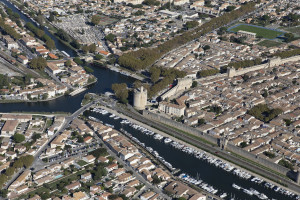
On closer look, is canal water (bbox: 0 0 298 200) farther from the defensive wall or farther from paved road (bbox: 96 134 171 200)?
the defensive wall

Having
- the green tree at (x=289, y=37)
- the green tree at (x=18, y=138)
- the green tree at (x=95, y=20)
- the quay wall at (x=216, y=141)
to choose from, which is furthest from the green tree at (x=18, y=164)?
the green tree at (x=289, y=37)

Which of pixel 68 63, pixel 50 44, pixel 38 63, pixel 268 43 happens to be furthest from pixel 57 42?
pixel 268 43

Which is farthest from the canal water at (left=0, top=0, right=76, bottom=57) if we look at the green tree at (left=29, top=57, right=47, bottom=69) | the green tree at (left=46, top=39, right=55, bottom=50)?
the green tree at (left=29, top=57, right=47, bottom=69)

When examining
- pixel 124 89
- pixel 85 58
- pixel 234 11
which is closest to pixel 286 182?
pixel 124 89

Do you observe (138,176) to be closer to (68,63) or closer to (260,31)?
(68,63)

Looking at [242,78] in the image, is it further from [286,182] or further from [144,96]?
[286,182]
